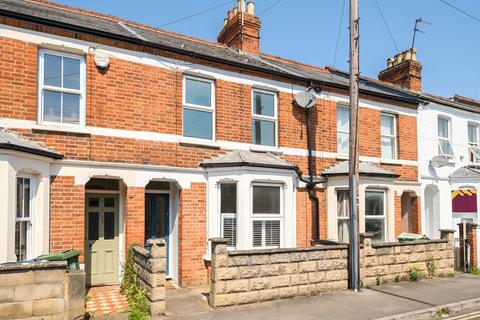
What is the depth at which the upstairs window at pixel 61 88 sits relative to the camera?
8203 mm

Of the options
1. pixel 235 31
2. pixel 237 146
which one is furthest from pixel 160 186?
pixel 235 31

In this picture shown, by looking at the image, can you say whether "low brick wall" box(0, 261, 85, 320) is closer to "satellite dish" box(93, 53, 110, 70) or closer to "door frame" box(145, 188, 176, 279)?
"door frame" box(145, 188, 176, 279)

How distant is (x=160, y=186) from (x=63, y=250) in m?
2.78

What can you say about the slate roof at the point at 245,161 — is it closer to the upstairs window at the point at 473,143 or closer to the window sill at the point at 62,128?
the window sill at the point at 62,128

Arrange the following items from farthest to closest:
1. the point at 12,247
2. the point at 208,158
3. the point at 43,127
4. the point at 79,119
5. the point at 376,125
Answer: the point at 376,125 < the point at 208,158 < the point at 79,119 < the point at 43,127 < the point at 12,247

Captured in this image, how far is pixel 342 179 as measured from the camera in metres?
11.4

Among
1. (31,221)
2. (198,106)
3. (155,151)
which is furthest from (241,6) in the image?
(31,221)

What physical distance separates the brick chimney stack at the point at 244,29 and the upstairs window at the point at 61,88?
628 cm

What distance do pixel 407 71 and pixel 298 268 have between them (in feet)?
38.9

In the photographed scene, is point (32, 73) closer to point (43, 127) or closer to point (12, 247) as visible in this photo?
point (43, 127)

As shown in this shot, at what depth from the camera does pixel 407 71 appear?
662 inches

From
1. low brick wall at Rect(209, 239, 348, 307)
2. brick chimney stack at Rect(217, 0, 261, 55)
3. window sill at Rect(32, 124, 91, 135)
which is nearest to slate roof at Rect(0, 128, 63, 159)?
window sill at Rect(32, 124, 91, 135)

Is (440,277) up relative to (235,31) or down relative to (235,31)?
down

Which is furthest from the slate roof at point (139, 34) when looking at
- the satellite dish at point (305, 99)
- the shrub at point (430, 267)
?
the shrub at point (430, 267)
